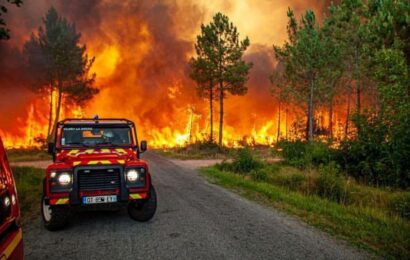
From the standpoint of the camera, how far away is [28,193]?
11.4 metres

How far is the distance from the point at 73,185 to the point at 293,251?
446 centimetres

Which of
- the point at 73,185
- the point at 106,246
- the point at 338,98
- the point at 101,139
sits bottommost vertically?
the point at 106,246

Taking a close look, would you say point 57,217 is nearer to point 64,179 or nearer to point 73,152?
point 64,179

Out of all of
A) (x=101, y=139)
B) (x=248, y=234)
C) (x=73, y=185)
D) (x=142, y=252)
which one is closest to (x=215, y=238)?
(x=248, y=234)

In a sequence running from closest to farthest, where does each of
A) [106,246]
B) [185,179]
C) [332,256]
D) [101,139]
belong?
[332,256], [106,246], [101,139], [185,179]

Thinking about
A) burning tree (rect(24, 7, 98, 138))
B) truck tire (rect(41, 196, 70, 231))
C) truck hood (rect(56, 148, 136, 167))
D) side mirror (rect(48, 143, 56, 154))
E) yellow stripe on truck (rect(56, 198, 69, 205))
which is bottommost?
truck tire (rect(41, 196, 70, 231))

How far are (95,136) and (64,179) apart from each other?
6.36 ft

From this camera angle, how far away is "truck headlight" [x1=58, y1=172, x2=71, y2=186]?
6.88m

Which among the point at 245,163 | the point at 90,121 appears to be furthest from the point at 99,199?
the point at 245,163

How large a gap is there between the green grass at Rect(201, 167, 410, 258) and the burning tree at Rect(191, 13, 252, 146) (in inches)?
952

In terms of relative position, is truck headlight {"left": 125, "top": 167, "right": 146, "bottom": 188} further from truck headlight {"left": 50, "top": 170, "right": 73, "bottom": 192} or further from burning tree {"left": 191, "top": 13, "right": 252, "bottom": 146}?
burning tree {"left": 191, "top": 13, "right": 252, "bottom": 146}

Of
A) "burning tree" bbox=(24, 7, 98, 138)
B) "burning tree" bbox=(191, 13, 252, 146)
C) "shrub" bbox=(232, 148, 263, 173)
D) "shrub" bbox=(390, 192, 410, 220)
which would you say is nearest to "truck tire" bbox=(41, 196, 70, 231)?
"shrub" bbox=(390, 192, 410, 220)

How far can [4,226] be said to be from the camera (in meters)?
3.21

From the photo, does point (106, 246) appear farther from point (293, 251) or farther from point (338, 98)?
point (338, 98)
